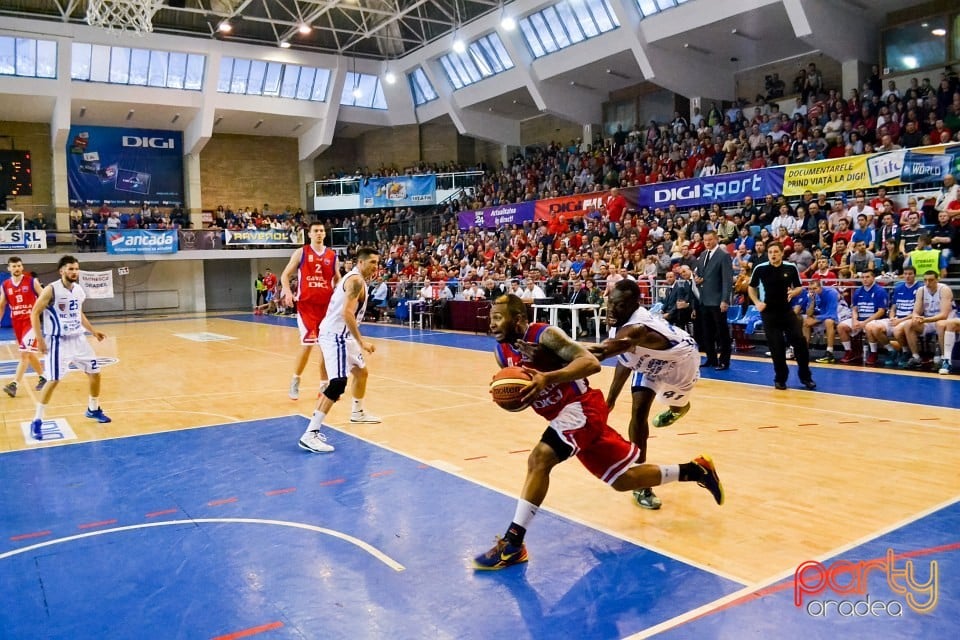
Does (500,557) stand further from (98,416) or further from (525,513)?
(98,416)

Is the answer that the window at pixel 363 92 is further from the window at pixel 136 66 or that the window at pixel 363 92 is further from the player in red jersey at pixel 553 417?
the player in red jersey at pixel 553 417

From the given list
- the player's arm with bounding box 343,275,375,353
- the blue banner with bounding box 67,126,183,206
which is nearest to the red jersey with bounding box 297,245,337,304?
the player's arm with bounding box 343,275,375,353

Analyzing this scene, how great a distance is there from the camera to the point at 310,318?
8.88m

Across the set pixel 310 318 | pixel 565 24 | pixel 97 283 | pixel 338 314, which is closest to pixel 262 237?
pixel 97 283

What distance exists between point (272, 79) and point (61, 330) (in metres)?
28.1

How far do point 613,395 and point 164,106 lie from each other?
1240 inches

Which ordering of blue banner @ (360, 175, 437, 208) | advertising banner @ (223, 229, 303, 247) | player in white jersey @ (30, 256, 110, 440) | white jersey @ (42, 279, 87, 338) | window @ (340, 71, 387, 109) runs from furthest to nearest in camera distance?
window @ (340, 71, 387, 109) → blue banner @ (360, 175, 437, 208) → advertising banner @ (223, 229, 303, 247) → white jersey @ (42, 279, 87, 338) → player in white jersey @ (30, 256, 110, 440)

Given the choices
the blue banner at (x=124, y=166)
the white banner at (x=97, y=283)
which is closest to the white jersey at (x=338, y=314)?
the white banner at (x=97, y=283)

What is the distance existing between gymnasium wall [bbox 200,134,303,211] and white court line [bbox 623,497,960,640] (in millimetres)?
35976

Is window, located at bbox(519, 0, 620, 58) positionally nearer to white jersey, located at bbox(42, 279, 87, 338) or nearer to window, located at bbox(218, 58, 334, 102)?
window, located at bbox(218, 58, 334, 102)

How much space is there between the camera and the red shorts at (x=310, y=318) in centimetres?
881

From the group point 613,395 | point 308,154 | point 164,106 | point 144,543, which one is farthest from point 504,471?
point 308,154

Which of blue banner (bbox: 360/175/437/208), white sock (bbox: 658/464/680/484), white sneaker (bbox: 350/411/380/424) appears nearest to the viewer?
white sock (bbox: 658/464/680/484)

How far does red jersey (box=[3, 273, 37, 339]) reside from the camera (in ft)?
33.8
